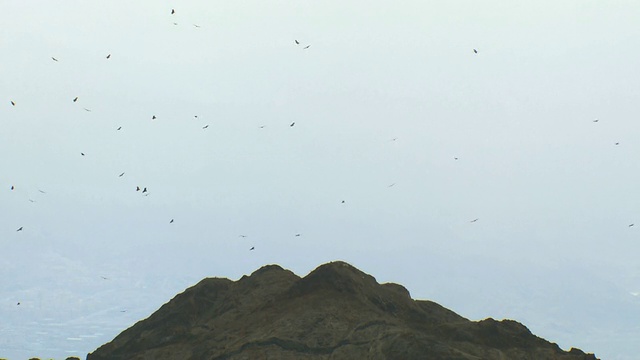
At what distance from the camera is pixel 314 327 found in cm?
2247

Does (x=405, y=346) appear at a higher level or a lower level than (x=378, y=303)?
higher

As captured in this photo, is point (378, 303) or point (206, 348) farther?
point (378, 303)

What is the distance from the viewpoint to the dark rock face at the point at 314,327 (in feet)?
70.1

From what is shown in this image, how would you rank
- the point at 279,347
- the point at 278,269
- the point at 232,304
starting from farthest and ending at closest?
the point at 278,269, the point at 232,304, the point at 279,347

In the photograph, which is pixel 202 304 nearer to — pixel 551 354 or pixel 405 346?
pixel 405 346

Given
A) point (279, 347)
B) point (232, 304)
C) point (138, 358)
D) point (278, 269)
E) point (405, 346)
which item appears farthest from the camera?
point (278, 269)

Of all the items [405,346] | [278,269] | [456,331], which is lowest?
[278,269]

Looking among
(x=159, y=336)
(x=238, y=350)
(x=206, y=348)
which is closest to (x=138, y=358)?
(x=159, y=336)

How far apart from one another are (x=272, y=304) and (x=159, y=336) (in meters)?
4.20

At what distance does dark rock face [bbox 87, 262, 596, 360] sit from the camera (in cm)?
2136

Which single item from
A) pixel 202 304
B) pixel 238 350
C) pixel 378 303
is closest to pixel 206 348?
pixel 238 350

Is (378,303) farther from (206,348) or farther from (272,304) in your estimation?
(206,348)

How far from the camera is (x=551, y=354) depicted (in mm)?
23047

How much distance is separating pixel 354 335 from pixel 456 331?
3665mm
